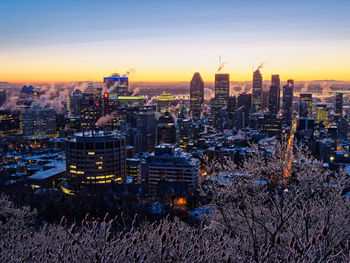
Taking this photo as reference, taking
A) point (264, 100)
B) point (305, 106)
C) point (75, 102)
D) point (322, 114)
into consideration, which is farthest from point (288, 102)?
point (75, 102)

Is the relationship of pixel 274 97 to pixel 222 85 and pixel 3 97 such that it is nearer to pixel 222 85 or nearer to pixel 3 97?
pixel 222 85

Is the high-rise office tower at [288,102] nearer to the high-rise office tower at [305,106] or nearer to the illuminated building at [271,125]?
the high-rise office tower at [305,106]

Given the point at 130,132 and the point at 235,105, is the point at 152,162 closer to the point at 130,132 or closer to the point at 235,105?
the point at 130,132

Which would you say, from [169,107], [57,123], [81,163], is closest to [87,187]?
[81,163]

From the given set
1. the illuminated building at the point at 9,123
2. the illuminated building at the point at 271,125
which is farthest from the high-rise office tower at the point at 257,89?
the illuminated building at the point at 9,123

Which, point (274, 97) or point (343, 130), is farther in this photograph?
point (274, 97)

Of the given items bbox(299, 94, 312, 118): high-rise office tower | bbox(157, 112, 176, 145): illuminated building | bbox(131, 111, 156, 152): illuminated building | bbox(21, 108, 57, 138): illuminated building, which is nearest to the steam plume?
bbox(131, 111, 156, 152): illuminated building
